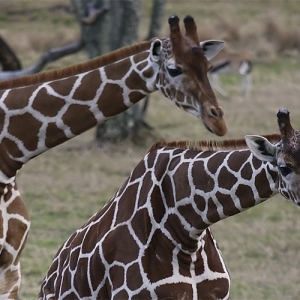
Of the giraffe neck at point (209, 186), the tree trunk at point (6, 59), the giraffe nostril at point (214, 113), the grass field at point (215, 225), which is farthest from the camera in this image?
the tree trunk at point (6, 59)

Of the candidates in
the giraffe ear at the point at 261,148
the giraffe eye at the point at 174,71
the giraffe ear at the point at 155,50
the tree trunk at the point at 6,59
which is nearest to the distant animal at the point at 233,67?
the tree trunk at the point at 6,59

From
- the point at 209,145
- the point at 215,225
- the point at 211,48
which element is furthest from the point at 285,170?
the point at 215,225

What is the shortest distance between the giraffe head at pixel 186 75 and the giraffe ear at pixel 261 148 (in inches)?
37.9

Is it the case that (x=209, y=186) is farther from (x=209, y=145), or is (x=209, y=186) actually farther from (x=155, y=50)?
(x=155, y=50)

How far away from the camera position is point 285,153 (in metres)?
4.14

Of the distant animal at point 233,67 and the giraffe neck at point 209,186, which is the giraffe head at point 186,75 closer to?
the giraffe neck at point 209,186

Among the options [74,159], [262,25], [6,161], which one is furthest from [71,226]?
[262,25]

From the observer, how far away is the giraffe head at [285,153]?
13.5 ft

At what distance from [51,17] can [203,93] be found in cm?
2609

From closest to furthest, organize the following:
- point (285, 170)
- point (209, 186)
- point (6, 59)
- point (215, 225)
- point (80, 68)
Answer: point (285, 170) < point (209, 186) < point (80, 68) < point (6, 59) < point (215, 225)

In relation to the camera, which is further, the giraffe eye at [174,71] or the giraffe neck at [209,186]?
the giraffe eye at [174,71]

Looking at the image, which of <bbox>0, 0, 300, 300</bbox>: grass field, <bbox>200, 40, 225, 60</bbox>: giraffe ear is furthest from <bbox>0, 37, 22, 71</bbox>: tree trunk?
<bbox>200, 40, 225, 60</bbox>: giraffe ear

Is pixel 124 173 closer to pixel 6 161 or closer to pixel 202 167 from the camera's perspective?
pixel 6 161

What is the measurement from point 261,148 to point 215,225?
5672 mm
